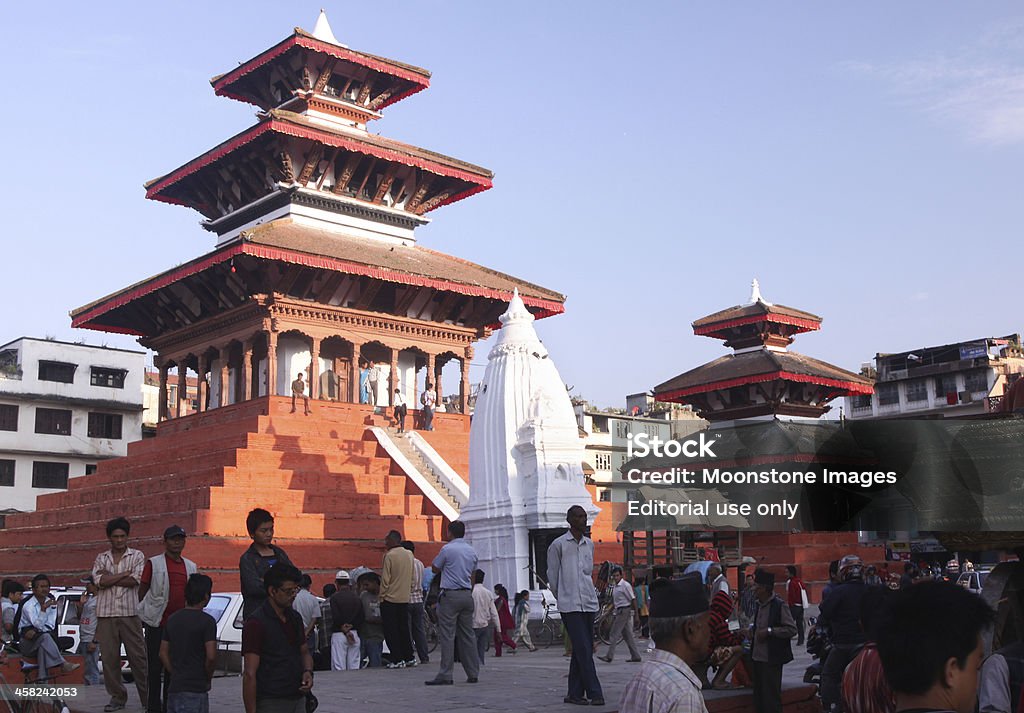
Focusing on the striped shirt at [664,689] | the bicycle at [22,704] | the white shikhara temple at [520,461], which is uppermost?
the white shikhara temple at [520,461]

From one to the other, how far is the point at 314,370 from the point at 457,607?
17041 mm

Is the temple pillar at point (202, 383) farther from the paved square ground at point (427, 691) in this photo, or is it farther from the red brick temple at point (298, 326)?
the paved square ground at point (427, 691)

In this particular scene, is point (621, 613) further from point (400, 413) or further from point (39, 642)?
point (400, 413)

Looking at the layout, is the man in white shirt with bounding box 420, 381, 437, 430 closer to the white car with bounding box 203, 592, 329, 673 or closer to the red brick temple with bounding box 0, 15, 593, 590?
the red brick temple with bounding box 0, 15, 593, 590

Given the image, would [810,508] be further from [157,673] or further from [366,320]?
[157,673]

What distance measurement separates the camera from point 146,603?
836 cm

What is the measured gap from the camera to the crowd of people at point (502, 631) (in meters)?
3.33

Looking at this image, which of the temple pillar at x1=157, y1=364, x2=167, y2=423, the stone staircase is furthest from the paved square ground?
the temple pillar at x1=157, y1=364, x2=167, y2=423

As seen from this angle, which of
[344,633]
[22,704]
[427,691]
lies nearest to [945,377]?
[344,633]

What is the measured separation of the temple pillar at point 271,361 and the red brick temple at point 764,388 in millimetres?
11549

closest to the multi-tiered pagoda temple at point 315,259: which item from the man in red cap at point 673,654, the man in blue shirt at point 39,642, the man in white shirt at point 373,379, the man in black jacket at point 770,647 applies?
the man in white shirt at point 373,379

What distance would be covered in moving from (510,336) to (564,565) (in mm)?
8606

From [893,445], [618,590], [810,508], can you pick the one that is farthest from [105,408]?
[893,445]

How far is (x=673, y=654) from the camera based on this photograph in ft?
13.5
